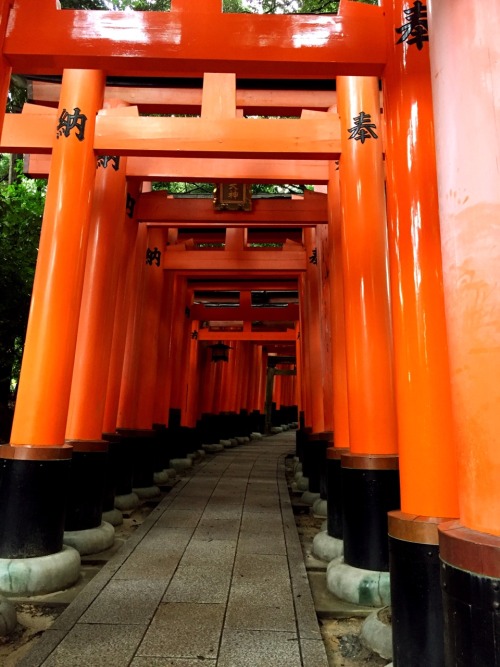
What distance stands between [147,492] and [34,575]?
12.7 ft

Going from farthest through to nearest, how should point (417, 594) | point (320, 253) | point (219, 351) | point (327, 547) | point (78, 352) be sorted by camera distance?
point (219, 351) < point (320, 253) < point (78, 352) < point (327, 547) < point (417, 594)

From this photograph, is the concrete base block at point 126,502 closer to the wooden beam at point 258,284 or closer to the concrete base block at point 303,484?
the concrete base block at point 303,484

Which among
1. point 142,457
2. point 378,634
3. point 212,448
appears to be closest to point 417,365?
point 378,634

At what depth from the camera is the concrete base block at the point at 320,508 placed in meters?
6.41

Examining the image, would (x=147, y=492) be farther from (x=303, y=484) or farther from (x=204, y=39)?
(x=204, y=39)

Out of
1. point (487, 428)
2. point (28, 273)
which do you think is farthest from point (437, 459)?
point (28, 273)

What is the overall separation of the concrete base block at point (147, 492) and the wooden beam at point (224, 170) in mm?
4549

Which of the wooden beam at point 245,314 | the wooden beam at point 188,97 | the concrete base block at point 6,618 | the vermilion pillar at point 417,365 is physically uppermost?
the wooden beam at point 188,97

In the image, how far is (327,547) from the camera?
4.66 m

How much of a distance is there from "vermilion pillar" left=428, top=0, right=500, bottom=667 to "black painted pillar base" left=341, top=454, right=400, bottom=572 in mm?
2074

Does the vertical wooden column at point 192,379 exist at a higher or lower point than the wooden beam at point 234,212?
lower

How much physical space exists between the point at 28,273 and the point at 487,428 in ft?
30.2

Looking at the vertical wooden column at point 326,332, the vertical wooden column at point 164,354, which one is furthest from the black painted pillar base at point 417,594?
the vertical wooden column at point 164,354

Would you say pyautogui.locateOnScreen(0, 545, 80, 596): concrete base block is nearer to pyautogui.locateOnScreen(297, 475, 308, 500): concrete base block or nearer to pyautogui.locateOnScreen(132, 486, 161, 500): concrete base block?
pyautogui.locateOnScreen(132, 486, 161, 500): concrete base block
